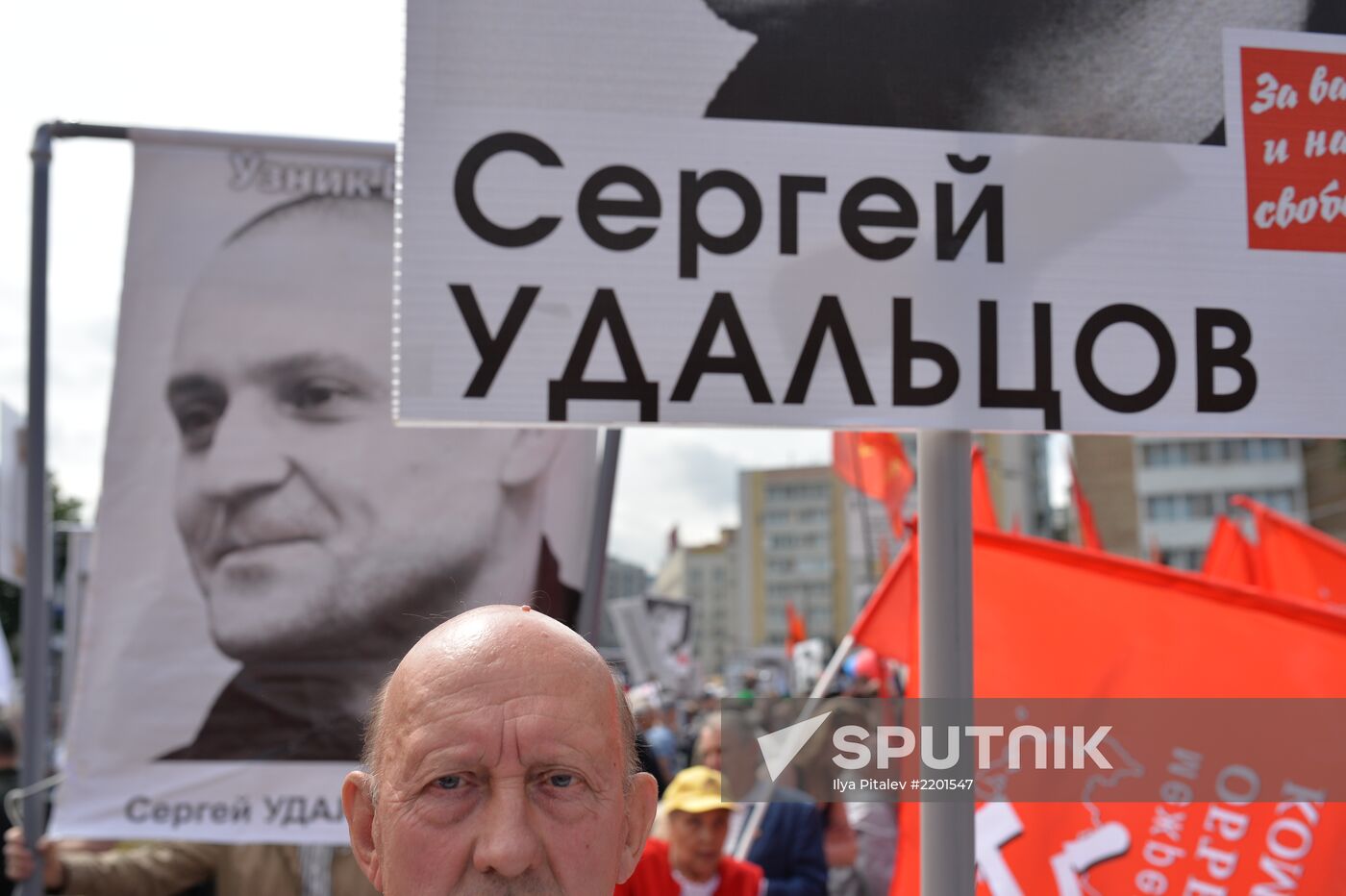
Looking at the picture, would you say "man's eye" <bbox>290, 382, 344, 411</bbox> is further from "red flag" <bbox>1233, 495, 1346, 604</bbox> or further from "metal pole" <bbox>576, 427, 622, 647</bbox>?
"red flag" <bbox>1233, 495, 1346, 604</bbox>

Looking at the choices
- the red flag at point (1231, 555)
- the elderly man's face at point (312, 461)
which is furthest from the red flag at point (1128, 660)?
the red flag at point (1231, 555)

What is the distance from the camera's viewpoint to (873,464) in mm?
11172

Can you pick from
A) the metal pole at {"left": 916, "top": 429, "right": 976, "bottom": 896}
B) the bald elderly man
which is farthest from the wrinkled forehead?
the metal pole at {"left": 916, "top": 429, "right": 976, "bottom": 896}

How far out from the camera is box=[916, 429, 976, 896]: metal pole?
1880 millimetres

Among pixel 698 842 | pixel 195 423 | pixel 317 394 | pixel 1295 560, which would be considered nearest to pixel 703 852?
pixel 698 842

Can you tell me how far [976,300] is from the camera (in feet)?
6.28

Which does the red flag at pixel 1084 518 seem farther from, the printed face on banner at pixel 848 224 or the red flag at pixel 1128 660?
the printed face on banner at pixel 848 224

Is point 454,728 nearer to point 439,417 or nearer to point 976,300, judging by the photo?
point 439,417

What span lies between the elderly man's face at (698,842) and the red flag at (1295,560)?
305 centimetres

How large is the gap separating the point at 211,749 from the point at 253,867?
80 cm

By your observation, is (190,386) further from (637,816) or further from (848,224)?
(637,816)

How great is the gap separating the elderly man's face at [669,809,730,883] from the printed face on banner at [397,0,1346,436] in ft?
8.45

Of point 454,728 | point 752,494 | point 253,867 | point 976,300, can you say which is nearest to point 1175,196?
point 976,300

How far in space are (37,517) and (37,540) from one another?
25 cm
